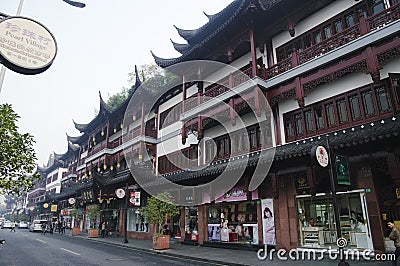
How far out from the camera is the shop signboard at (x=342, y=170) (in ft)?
29.8

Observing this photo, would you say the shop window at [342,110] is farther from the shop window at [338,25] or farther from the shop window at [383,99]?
the shop window at [338,25]

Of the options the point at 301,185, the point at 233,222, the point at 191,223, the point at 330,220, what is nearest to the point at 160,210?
the point at 191,223

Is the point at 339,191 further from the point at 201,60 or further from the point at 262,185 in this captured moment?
the point at 201,60

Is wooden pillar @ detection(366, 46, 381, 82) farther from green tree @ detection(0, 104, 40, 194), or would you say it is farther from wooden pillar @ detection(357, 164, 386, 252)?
green tree @ detection(0, 104, 40, 194)

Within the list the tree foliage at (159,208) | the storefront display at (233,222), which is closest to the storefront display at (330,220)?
the storefront display at (233,222)

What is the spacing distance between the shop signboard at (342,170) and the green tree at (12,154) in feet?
32.0

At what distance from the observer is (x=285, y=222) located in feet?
43.9

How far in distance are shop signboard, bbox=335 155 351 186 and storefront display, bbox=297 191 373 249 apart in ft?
8.28

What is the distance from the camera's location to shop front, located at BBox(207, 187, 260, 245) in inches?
600

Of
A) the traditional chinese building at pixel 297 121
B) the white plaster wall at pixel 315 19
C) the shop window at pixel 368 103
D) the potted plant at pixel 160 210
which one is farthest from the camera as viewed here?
the potted plant at pixel 160 210

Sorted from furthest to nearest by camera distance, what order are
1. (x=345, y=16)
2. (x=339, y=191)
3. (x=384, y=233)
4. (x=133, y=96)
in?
(x=133, y=96)
(x=345, y=16)
(x=339, y=191)
(x=384, y=233)

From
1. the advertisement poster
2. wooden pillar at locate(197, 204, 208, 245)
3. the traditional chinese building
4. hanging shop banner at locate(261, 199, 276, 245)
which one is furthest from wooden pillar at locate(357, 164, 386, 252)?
wooden pillar at locate(197, 204, 208, 245)

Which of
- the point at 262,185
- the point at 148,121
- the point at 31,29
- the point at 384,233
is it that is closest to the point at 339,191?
the point at 384,233

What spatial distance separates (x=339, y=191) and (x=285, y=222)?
288cm
